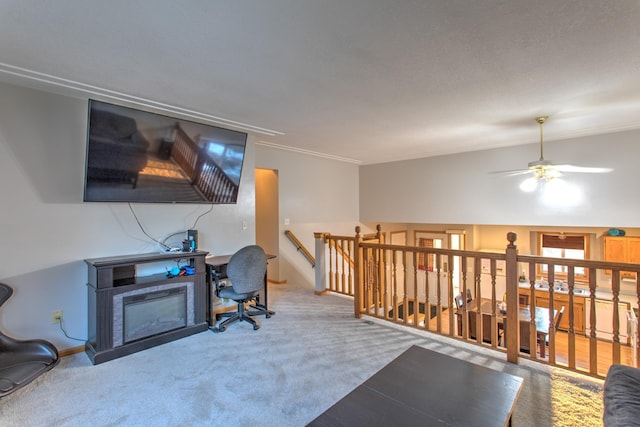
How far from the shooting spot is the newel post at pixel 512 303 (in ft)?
9.00

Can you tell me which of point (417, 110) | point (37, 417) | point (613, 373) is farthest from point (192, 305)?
point (613, 373)

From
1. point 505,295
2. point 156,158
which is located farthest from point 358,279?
point 156,158

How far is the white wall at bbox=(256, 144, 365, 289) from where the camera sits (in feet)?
17.8

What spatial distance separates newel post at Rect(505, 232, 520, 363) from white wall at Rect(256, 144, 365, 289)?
11.7 ft

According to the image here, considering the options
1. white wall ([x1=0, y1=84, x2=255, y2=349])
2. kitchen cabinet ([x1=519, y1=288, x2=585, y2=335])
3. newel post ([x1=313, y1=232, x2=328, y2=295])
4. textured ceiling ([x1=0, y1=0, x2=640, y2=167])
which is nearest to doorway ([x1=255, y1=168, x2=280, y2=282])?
newel post ([x1=313, y1=232, x2=328, y2=295])

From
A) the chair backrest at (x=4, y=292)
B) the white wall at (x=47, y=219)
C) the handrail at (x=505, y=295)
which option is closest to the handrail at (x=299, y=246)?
the handrail at (x=505, y=295)

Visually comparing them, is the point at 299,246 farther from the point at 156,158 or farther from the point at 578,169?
the point at 578,169

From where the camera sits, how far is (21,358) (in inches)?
101

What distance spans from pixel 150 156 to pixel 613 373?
Answer: 4080 millimetres

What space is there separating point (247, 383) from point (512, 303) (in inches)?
95.0

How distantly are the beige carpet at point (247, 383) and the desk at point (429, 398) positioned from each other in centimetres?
7

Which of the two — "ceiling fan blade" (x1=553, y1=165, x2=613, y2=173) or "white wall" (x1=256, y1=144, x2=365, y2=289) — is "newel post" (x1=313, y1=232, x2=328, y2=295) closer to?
"white wall" (x1=256, y1=144, x2=365, y2=289)

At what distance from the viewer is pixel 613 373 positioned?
1751 mm

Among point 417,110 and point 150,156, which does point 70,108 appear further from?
point 417,110
